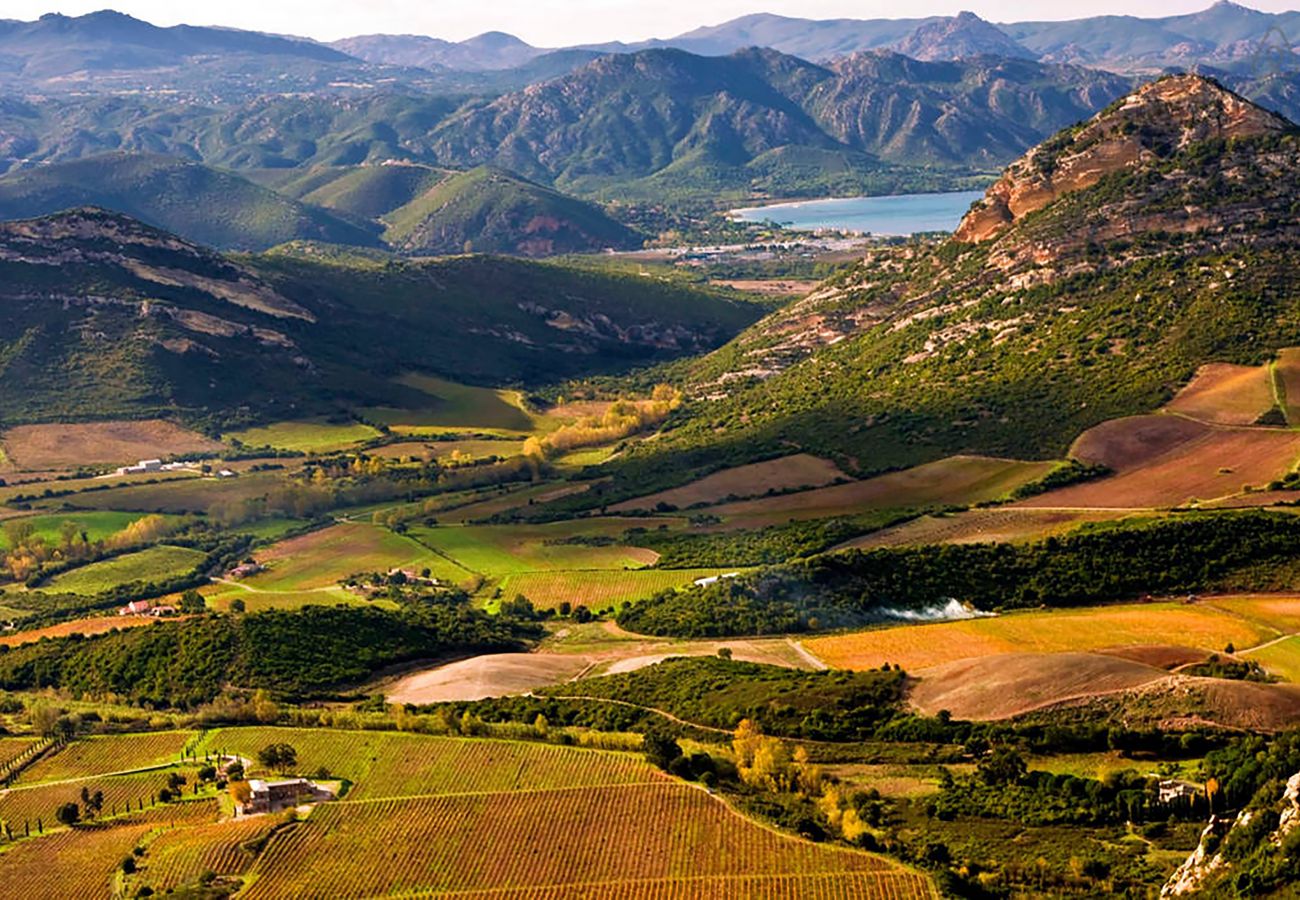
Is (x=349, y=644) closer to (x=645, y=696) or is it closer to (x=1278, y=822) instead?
(x=645, y=696)

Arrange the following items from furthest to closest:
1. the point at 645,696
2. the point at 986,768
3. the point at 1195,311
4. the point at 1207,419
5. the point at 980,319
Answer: the point at 980,319 < the point at 1195,311 < the point at 1207,419 < the point at 645,696 < the point at 986,768

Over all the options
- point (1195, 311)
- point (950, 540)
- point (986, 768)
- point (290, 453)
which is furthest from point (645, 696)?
point (290, 453)

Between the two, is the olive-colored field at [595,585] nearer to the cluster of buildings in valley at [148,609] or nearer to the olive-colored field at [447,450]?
the cluster of buildings in valley at [148,609]

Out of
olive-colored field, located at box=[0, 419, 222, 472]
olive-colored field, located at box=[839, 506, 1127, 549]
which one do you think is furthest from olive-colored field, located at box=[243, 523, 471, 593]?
olive-colored field, located at box=[0, 419, 222, 472]

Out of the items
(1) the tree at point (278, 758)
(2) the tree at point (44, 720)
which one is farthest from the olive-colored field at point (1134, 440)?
(2) the tree at point (44, 720)

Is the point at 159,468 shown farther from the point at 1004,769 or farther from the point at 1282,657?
the point at 1282,657

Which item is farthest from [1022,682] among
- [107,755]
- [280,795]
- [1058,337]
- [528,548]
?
[1058,337]

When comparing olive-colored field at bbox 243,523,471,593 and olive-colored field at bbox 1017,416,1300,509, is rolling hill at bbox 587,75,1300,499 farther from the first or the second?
olive-colored field at bbox 243,523,471,593
